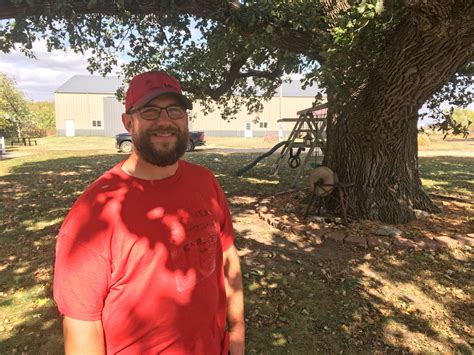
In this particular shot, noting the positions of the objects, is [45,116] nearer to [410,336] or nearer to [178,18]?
[178,18]

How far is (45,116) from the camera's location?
6359 centimetres

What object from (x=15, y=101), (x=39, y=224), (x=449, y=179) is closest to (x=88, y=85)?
(x=15, y=101)

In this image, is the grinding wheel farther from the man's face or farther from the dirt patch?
the man's face

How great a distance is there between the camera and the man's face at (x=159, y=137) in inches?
67.2

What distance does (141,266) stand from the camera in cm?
153

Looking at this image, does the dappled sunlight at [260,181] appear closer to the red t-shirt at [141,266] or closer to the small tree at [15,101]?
the red t-shirt at [141,266]

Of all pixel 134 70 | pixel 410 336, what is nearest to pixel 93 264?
pixel 410 336

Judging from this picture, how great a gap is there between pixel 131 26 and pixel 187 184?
754cm

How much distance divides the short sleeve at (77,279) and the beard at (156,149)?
50cm

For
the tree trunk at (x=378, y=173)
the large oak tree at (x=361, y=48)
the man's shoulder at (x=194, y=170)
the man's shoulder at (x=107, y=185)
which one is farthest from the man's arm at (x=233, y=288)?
the tree trunk at (x=378, y=173)

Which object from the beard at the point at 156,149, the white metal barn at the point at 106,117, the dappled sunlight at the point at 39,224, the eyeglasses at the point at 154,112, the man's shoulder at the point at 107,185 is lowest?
the dappled sunlight at the point at 39,224

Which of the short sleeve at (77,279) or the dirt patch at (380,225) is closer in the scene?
the short sleeve at (77,279)

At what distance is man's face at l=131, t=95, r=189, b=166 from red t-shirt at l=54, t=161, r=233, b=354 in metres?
0.11

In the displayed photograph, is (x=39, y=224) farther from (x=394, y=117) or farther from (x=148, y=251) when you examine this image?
(x=394, y=117)
